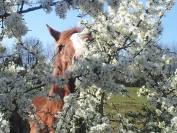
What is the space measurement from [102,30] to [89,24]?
0.32 m

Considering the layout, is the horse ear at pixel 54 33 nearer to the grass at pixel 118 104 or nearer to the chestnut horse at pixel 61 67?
the chestnut horse at pixel 61 67

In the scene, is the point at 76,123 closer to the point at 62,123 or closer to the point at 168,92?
the point at 62,123

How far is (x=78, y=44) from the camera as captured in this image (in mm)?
7340

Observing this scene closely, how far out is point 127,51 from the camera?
8.07 meters

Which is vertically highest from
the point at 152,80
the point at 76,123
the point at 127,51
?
the point at 127,51

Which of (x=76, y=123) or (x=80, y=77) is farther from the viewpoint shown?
(x=76, y=123)

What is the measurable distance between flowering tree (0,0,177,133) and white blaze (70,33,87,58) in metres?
0.19

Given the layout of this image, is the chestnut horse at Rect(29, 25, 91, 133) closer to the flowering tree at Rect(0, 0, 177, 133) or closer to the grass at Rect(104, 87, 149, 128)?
the flowering tree at Rect(0, 0, 177, 133)

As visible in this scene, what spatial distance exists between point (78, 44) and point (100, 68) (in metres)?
2.41

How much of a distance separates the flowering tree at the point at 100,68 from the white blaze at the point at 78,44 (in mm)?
188

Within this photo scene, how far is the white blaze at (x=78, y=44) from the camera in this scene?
22.8 ft

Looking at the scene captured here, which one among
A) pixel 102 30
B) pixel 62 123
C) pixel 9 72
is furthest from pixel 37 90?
pixel 102 30

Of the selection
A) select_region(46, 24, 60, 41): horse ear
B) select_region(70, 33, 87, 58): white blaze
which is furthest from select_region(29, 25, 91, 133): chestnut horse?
select_region(46, 24, 60, 41): horse ear

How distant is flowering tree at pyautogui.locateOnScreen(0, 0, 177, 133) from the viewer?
16.4ft
